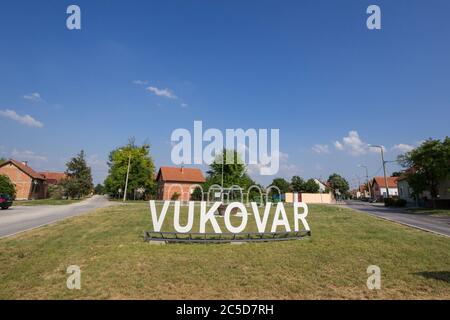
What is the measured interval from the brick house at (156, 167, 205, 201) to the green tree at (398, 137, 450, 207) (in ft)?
133

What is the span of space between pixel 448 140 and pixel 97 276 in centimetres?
3465

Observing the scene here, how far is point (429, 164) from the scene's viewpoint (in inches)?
1155

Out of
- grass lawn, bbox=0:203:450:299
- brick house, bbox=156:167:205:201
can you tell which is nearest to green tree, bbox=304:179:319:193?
brick house, bbox=156:167:205:201

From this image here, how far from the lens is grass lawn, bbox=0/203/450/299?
5492 mm

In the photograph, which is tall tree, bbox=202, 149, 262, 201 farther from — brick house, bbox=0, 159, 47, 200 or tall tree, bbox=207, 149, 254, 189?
brick house, bbox=0, 159, 47, 200

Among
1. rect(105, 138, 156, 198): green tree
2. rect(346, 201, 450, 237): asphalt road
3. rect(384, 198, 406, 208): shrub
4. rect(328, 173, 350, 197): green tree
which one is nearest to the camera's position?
rect(346, 201, 450, 237): asphalt road

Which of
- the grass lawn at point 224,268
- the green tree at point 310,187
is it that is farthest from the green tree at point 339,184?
the grass lawn at point 224,268

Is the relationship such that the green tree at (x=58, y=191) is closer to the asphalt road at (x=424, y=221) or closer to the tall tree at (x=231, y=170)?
the tall tree at (x=231, y=170)

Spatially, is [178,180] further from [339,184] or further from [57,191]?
[339,184]

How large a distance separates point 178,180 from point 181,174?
2.80 metres

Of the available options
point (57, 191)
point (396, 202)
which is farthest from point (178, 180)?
point (396, 202)
